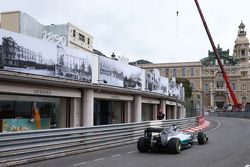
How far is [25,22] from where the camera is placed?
115ft

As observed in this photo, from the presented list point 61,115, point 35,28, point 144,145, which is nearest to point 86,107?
point 61,115

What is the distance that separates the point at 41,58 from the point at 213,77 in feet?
397

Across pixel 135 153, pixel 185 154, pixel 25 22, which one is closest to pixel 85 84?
pixel 135 153

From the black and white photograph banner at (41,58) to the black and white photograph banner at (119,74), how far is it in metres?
1.39

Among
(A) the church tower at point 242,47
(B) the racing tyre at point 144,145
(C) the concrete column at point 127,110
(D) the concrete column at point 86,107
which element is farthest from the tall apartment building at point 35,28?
(A) the church tower at point 242,47

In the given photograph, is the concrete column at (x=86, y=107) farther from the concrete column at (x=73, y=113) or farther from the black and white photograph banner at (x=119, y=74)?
the black and white photograph banner at (x=119, y=74)

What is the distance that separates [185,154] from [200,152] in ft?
2.48

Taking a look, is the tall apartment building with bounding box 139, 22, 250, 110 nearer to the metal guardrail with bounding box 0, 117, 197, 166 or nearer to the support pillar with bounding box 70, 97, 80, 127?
the support pillar with bounding box 70, 97, 80, 127

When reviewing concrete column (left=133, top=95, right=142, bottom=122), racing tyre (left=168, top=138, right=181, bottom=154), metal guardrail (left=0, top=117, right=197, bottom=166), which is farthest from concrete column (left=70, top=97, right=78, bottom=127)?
concrete column (left=133, top=95, right=142, bottom=122)

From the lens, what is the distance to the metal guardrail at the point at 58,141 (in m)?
11.0

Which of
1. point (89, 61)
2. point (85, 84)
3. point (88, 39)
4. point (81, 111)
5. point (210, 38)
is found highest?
point (88, 39)

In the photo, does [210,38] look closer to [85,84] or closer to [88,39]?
[85,84]

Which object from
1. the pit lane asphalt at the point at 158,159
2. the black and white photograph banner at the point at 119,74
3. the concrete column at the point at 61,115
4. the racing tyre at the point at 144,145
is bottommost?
the pit lane asphalt at the point at 158,159

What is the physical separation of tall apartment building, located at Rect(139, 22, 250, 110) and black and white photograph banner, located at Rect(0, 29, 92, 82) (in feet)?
342
